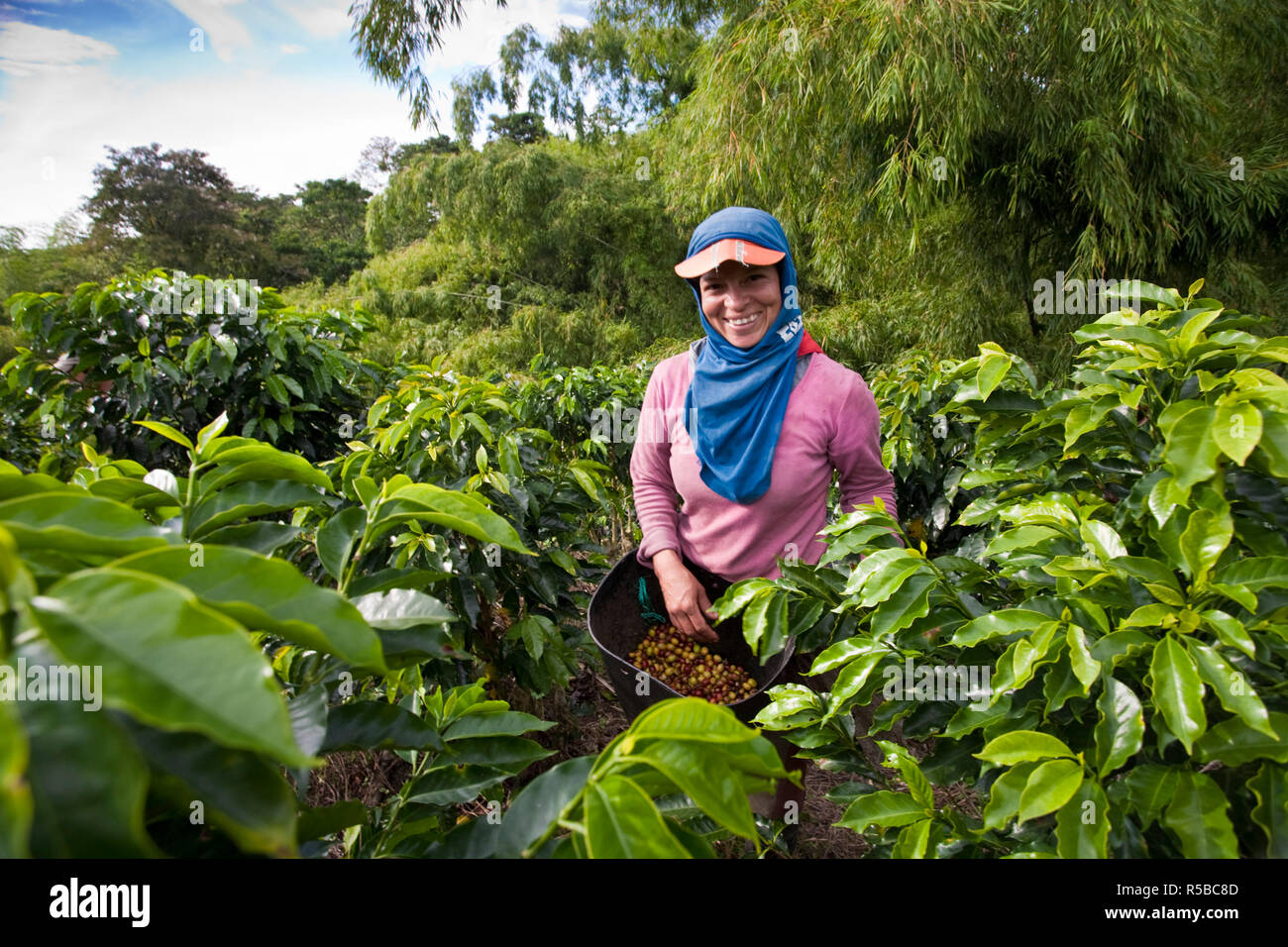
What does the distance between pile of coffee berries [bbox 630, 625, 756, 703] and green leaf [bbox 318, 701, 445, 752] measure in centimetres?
94

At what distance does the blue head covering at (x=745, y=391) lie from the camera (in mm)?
1622

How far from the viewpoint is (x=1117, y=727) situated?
703 millimetres

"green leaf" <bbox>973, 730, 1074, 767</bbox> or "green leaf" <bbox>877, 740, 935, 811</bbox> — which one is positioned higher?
"green leaf" <bbox>973, 730, 1074, 767</bbox>

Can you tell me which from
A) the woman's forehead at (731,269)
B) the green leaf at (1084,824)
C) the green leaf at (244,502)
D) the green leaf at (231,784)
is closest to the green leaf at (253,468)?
the green leaf at (244,502)

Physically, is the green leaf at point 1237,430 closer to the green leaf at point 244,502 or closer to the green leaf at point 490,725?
the green leaf at point 490,725

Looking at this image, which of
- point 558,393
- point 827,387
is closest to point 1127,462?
point 827,387

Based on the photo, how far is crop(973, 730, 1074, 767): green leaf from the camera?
2.35 feet

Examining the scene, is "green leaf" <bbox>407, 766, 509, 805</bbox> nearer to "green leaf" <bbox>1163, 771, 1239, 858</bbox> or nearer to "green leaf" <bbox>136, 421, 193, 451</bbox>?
"green leaf" <bbox>136, 421, 193, 451</bbox>

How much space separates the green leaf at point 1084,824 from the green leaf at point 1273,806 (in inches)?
5.0

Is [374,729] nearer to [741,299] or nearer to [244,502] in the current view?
[244,502]

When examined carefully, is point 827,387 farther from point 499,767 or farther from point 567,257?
point 567,257

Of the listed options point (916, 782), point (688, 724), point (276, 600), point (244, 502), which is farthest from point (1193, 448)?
point (244, 502)

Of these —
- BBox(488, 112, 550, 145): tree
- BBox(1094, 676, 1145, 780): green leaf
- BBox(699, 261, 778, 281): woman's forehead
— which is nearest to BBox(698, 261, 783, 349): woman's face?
BBox(699, 261, 778, 281): woman's forehead

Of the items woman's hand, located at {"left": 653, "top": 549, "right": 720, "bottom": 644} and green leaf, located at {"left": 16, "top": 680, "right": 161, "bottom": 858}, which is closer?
green leaf, located at {"left": 16, "top": 680, "right": 161, "bottom": 858}
